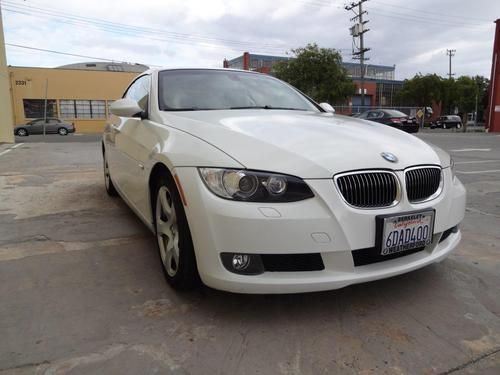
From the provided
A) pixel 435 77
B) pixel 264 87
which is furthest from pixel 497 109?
pixel 264 87

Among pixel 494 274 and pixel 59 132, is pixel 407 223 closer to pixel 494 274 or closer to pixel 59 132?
pixel 494 274

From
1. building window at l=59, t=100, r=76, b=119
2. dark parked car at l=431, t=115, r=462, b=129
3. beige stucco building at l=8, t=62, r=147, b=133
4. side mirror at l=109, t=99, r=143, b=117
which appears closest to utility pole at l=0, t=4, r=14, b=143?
side mirror at l=109, t=99, r=143, b=117

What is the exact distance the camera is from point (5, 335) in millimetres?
2225

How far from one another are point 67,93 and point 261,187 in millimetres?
38854

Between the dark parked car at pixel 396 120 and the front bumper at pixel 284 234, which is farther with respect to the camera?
the dark parked car at pixel 396 120

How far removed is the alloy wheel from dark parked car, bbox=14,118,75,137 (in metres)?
30.9

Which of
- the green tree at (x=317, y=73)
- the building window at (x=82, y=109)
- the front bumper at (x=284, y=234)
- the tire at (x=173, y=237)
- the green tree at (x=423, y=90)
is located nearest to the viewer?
the front bumper at (x=284, y=234)

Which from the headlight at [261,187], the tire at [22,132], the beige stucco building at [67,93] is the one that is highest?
the beige stucco building at [67,93]

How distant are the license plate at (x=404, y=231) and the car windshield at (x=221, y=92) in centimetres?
165

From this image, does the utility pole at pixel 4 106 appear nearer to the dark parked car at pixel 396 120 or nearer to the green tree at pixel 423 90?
the dark parked car at pixel 396 120

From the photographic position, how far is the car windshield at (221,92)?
3.44m

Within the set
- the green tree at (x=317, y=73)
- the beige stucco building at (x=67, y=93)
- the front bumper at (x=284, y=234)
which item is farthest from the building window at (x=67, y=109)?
the front bumper at (x=284, y=234)

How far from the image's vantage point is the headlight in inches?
86.6

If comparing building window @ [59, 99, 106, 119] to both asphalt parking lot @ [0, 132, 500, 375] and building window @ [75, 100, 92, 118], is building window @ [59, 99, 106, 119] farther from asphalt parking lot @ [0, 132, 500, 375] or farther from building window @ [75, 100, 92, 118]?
asphalt parking lot @ [0, 132, 500, 375]
